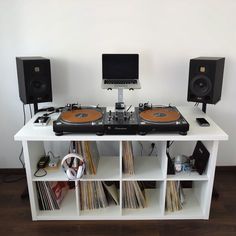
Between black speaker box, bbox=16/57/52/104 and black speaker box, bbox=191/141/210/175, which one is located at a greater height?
black speaker box, bbox=16/57/52/104

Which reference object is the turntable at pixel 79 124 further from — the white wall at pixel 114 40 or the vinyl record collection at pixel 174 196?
the vinyl record collection at pixel 174 196

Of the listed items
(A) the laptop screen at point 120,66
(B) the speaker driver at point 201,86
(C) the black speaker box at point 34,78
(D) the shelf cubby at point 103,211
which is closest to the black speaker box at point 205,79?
(B) the speaker driver at point 201,86

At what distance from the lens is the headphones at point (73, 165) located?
1.68m

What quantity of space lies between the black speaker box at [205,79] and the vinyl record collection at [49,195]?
116 cm

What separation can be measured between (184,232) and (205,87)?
984 mm

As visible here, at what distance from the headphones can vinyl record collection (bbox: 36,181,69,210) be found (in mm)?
207

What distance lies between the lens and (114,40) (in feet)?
6.72

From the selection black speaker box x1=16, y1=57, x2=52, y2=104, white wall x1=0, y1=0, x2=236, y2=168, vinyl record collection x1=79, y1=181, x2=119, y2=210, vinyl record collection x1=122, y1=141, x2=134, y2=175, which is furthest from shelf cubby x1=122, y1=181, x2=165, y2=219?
black speaker box x1=16, y1=57, x2=52, y2=104

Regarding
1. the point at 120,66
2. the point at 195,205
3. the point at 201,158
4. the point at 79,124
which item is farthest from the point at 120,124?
the point at 195,205

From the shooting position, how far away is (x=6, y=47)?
2064 millimetres

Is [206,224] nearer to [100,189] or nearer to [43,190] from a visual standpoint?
[100,189]

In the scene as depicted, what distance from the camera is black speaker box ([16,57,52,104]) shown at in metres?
1.84

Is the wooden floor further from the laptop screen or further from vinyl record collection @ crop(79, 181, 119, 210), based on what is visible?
the laptop screen

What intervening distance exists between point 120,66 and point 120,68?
0.05 feet
